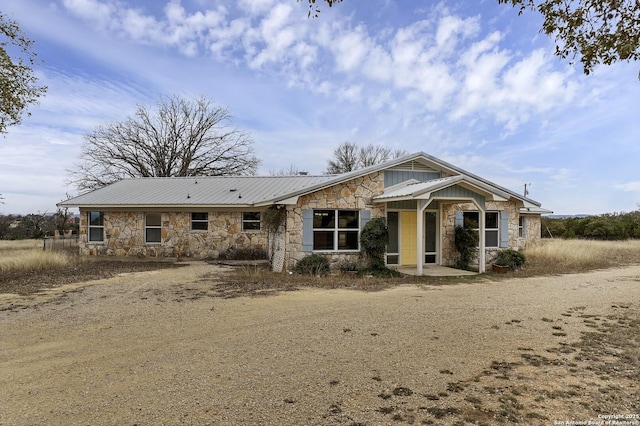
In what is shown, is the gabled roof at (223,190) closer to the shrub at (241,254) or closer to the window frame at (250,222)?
the window frame at (250,222)

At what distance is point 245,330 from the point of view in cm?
608

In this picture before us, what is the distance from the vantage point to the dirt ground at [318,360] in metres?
3.46

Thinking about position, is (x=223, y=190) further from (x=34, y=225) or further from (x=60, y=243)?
(x=34, y=225)

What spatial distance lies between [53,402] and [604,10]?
301 inches

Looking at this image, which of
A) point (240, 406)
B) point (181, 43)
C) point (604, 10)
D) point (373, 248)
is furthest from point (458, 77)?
point (240, 406)

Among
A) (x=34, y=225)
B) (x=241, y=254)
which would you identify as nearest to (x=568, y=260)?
(x=241, y=254)

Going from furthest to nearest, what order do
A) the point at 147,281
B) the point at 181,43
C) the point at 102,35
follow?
the point at 181,43 → the point at 102,35 → the point at 147,281

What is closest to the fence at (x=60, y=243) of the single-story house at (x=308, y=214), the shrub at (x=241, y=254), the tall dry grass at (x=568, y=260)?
the single-story house at (x=308, y=214)

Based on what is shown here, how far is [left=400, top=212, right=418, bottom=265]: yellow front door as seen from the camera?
45.6 ft

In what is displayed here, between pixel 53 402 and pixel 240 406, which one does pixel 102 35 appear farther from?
pixel 240 406

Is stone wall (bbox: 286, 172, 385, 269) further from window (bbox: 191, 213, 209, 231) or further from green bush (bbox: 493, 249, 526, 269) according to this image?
window (bbox: 191, 213, 209, 231)

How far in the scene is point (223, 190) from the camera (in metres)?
18.6

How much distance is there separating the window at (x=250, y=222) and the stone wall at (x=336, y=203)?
523cm

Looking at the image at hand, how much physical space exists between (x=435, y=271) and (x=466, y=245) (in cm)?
186
